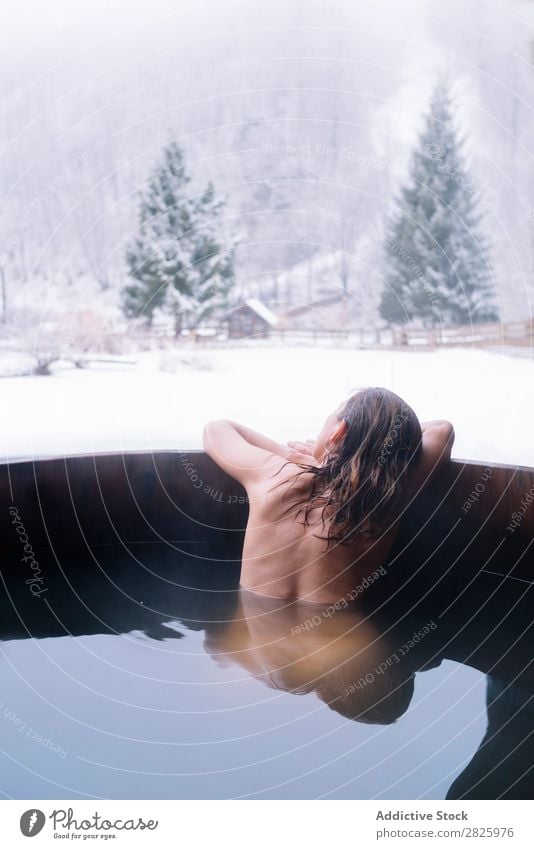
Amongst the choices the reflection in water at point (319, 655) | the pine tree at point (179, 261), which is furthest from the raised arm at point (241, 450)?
the pine tree at point (179, 261)

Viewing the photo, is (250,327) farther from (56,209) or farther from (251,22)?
(251,22)

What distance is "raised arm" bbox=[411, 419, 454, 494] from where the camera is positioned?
1.14 m

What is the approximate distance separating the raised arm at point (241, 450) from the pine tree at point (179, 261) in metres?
0.63

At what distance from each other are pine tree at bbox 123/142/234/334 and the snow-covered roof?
4.0 inches

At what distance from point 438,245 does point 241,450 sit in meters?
0.94

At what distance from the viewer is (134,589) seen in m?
1.25

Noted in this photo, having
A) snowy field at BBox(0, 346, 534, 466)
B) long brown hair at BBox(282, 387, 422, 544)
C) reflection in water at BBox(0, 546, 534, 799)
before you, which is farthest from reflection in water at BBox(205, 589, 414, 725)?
snowy field at BBox(0, 346, 534, 466)

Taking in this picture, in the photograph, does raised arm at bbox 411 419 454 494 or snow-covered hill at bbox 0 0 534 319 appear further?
snow-covered hill at bbox 0 0 534 319

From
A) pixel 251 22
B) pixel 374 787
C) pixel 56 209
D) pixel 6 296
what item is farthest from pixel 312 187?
pixel 374 787

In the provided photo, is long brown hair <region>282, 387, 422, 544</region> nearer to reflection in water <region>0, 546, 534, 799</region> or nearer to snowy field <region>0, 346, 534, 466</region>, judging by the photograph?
reflection in water <region>0, 546, 534, 799</region>

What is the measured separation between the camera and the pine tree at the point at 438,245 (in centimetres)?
172

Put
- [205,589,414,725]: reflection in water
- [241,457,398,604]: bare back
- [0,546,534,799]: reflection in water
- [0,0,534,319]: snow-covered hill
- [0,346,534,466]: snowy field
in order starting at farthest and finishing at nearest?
[0,346,534,466]: snowy field
[0,0,534,319]: snow-covered hill
[241,457,398,604]: bare back
[205,589,414,725]: reflection in water
[0,546,534,799]: reflection in water

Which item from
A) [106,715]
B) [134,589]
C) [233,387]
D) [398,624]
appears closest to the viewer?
[106,715]

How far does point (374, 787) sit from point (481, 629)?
44cm
